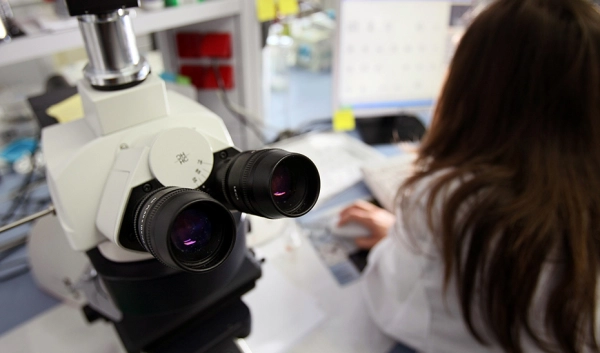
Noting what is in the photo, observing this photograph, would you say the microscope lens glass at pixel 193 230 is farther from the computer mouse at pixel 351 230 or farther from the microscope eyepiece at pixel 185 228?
the computer mouse at pixel 351 230

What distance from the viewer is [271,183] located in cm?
33

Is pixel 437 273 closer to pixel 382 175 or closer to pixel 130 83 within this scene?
pixel 382 175

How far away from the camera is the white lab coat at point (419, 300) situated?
70cm

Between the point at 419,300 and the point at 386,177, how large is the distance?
40cm

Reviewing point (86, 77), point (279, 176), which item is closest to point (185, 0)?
point (86, 77)

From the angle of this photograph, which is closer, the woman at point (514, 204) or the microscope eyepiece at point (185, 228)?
the microscope eyepiece at point (185, 228)

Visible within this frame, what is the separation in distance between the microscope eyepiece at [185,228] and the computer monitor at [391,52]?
0.94m

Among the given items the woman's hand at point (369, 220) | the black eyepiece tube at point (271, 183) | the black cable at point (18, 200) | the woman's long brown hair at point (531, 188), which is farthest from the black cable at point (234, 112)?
the black eyepiece tube at point (271, 183)

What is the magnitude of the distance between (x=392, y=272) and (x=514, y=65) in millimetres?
405

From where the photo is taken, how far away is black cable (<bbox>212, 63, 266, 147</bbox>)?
105 cm

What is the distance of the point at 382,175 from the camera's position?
1067 mm

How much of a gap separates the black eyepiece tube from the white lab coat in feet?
1.31

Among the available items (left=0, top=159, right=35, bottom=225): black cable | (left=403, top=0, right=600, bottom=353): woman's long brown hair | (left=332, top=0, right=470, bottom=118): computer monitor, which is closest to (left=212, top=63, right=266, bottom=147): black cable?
(left=332, top=0, right=470, bottom=118): computer monitor

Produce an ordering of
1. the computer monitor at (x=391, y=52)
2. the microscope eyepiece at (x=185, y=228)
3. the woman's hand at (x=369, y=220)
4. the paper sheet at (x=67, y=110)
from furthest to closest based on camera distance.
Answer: the computer monitor at (x=391, y=52) → the woman's hand at (x=369, y=220) → the paper sheet at (x=67, y=110) → the microscope eyepiece at (x=185, y=228)
